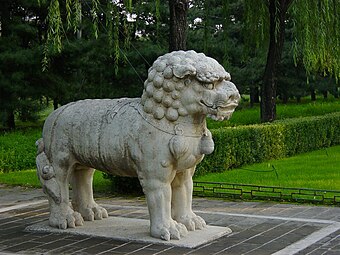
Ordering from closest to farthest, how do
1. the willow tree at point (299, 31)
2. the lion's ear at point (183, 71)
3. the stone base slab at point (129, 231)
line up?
the lion's ear at point (183, 71) → the stone base slab at point (129, 231) → the willow tree at point (299, 31)

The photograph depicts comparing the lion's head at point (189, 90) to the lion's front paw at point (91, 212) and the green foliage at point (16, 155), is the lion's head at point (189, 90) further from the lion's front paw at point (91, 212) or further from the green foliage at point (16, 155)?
the green foliage at point (16, 155)

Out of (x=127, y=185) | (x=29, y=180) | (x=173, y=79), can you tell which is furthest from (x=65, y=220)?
Result: (x=29, y=180)

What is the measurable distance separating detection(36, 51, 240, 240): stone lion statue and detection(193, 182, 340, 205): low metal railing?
251 centimetres

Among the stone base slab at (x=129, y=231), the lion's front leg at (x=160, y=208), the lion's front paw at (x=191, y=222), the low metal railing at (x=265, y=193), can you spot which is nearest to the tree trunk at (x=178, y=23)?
the low metal railing at (x=265, y=193)

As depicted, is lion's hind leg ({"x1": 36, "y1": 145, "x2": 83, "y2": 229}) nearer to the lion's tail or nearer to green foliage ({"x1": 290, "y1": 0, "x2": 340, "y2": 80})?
the lion's tail

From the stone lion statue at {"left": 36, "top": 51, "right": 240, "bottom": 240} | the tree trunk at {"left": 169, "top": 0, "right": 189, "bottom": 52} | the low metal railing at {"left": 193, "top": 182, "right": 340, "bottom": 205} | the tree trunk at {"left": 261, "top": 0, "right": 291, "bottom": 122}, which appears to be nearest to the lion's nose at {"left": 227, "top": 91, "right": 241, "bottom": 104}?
the stone lion statue at {"left": 36, "top": 51, "right": 240, "bottom": 240}

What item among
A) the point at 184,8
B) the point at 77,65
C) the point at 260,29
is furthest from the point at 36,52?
the point at 184,8

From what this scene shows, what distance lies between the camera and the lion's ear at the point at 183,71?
6.46 m

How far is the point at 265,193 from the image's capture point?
31.9 ft

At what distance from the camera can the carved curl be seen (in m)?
6.50

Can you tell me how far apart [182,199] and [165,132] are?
2.77 ft

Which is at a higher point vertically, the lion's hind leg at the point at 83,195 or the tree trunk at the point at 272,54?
the tree trunk at the point at 272,54

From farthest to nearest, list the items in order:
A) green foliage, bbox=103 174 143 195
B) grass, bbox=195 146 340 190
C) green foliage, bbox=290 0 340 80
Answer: green foliage, bbox=290 0 340 80
grass, bbox=195 146 340 190
green foliage, bbox=103 174 143 195

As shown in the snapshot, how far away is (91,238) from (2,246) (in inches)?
36.0
